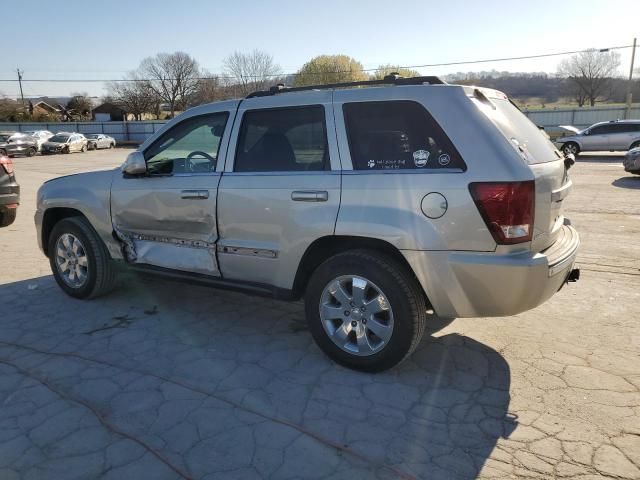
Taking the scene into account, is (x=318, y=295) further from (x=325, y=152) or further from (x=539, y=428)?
(x=539, y=428)

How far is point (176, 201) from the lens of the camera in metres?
4.16

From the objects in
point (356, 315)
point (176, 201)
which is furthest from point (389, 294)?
point (176, 201)

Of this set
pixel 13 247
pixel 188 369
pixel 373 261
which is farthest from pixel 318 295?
pixel 13 247

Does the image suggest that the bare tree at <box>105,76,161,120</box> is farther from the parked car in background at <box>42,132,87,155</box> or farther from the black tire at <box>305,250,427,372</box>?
the black tire at <box>305,250,427,372</box>

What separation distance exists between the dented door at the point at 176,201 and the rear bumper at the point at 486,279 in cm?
176

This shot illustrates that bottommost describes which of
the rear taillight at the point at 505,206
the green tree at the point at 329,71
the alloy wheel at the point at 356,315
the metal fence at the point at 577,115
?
the alloy wheel at the point at 356,315

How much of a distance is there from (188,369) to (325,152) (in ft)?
6.04

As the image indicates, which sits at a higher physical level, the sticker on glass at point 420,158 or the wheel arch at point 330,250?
the sticker on glass at point 420,158

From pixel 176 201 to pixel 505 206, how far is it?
259 cm

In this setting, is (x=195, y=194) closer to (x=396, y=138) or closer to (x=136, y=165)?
(x=136, y=165)

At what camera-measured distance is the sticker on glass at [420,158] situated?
317 cm

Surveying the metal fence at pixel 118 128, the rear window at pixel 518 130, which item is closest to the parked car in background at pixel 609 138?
the rear window at pixel 518 130

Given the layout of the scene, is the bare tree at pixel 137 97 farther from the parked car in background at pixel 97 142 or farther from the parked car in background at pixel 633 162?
the parked car in background at pixel 633 162

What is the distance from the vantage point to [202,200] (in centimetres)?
401
